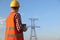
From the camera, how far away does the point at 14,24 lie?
6320 millimetres

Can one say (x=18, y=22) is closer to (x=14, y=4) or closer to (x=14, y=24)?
(x=14, y=24)

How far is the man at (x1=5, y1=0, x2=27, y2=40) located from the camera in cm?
630

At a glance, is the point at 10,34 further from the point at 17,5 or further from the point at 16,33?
the point at 17,5

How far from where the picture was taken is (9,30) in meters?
6.36

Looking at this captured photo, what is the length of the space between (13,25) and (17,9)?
1.24 ft

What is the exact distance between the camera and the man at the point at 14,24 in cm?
630

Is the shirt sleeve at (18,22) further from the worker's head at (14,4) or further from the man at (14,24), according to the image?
the worker's head at (14,4)

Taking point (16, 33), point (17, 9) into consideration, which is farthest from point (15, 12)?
point (16, 33)

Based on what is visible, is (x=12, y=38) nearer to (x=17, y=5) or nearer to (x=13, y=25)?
(x=13, y=25)

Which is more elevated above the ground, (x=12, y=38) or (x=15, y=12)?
(x=15, y=12)

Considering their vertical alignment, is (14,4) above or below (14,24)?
above

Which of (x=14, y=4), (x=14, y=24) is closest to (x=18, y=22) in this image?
(x=14, y=24)

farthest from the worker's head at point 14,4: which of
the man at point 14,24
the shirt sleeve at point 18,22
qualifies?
the shirt sleeve at point 18,22

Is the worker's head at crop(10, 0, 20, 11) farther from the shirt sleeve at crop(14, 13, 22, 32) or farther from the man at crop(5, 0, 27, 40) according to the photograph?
the shirt sleeve at crop(14, 13, 22, 32)
